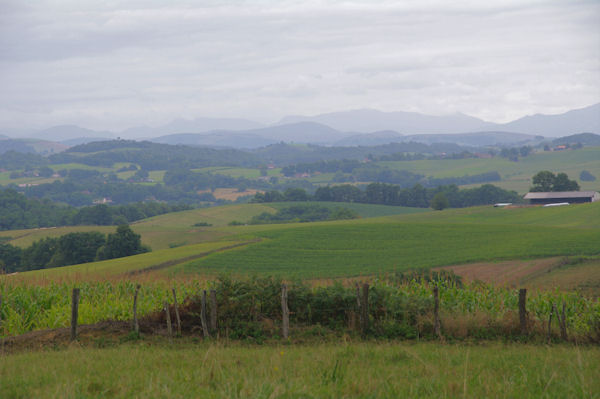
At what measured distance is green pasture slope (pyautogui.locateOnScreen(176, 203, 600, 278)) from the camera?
152ft

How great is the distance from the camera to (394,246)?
57750 mm

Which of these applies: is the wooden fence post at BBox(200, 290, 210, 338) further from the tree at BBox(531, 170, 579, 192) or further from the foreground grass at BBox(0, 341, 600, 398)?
the tree at BBox(531, 170, 579, 192)

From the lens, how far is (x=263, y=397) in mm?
7094

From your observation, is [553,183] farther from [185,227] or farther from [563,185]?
[185,227]

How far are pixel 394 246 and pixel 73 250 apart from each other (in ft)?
140

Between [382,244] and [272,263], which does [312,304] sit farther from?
[382,244]

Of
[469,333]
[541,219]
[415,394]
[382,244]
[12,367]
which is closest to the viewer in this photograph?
[415,394]

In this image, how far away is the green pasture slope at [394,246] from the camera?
1828 inches

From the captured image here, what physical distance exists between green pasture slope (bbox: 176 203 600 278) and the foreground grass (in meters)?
24.4

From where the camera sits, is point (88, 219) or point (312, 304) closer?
point (312, 304)

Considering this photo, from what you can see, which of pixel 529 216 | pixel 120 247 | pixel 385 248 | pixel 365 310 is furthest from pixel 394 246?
pixel 365 310

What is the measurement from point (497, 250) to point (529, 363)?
41.6 m

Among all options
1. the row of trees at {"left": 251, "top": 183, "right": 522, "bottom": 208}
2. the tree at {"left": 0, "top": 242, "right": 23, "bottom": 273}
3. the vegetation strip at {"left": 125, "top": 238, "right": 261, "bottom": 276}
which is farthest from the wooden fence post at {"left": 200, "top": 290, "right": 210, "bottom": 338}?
the row of trees at {"left": 251, "top": 183, "right": 522, "bottom": 208}

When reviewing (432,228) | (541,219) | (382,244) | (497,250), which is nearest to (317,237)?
(382,244)
